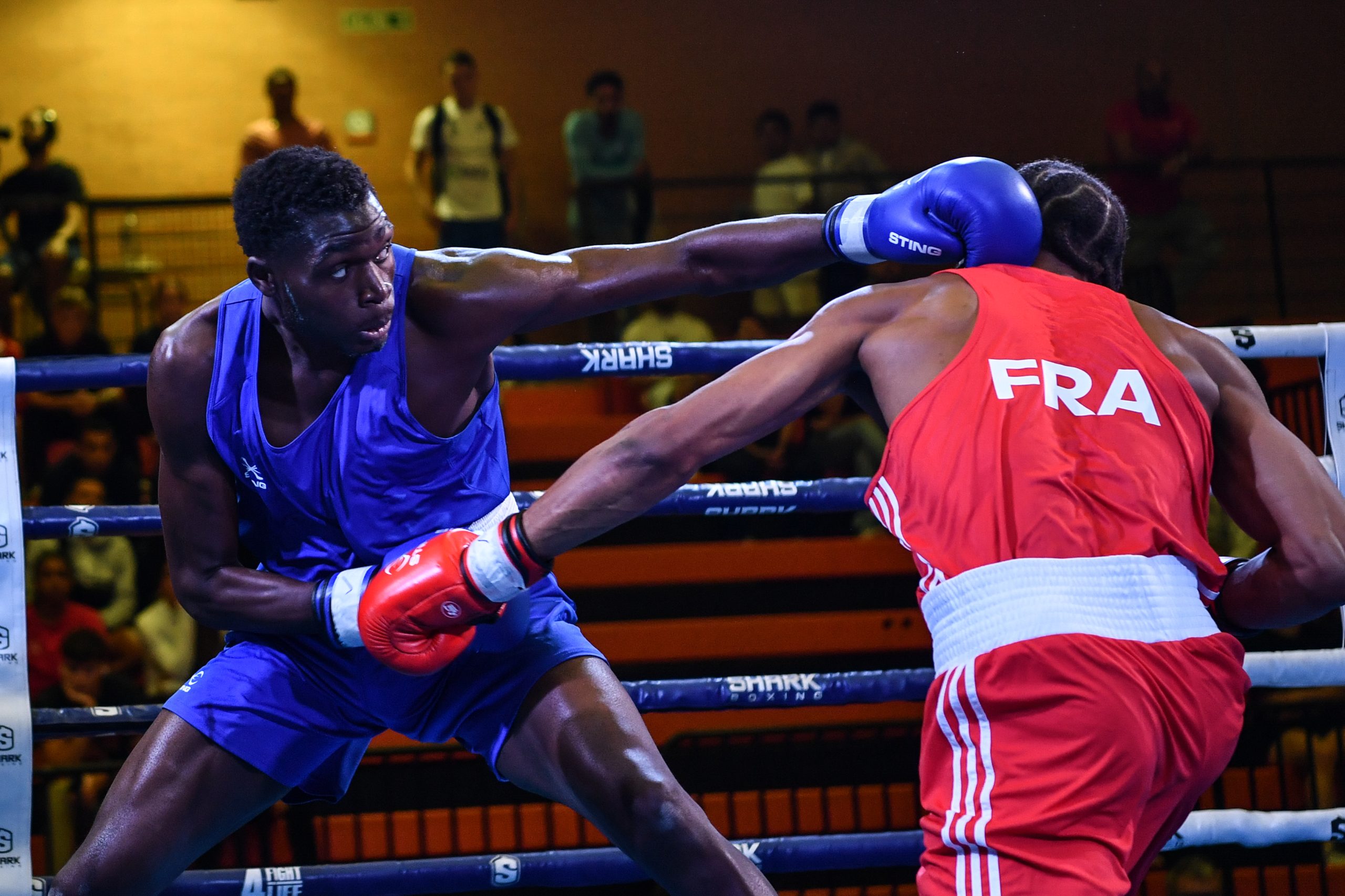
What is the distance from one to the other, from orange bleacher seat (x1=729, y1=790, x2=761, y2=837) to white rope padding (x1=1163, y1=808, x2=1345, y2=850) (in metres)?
2.17

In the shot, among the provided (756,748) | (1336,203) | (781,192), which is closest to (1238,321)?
(1336,203)

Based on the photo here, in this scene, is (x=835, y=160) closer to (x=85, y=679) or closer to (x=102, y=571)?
(x=102, y=571)

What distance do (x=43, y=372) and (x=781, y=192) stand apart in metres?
6.17

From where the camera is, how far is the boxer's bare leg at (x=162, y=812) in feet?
6.98

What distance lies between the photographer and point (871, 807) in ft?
15.3

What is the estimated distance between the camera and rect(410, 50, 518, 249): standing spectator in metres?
7.62

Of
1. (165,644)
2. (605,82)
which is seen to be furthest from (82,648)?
(605,82)

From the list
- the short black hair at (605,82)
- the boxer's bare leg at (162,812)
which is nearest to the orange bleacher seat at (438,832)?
the boxer's bare leg at (162,812)

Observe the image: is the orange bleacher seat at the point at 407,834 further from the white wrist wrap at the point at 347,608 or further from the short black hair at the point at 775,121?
the short black hair at the point at 775,121

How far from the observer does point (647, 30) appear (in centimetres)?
1041

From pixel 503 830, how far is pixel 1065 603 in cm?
354

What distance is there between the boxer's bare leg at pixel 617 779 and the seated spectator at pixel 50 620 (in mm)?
3285

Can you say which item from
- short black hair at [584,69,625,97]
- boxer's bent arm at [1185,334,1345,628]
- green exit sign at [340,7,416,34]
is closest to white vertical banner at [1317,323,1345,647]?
boxer's bent arm at [1185,334,1345,628]

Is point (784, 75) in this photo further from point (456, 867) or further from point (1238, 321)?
point (456, 867)
